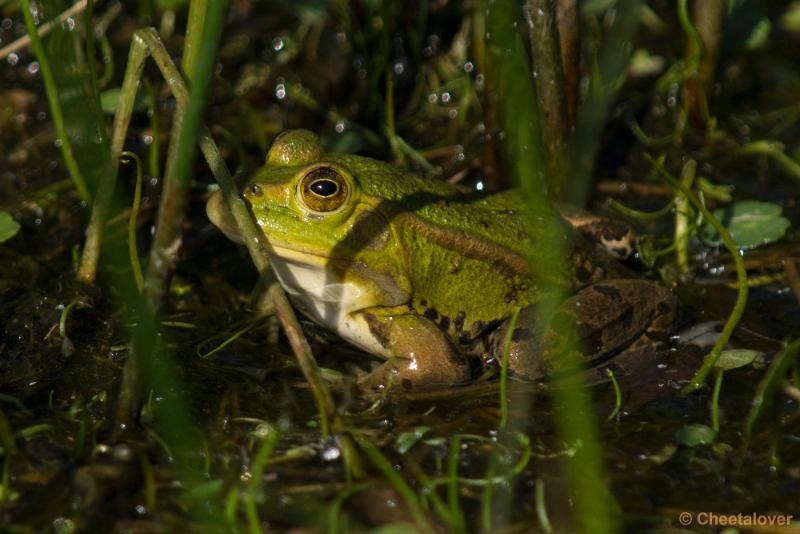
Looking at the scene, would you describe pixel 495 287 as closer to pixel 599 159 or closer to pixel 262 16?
pixel 599 159

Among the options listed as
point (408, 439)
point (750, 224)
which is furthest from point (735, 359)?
point (408, 439)

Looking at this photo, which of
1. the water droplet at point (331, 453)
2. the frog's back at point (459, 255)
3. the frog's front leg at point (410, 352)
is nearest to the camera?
A: the water droplet at point (331, 453)

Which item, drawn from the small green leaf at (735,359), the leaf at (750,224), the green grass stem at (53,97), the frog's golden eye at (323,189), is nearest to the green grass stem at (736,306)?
the small green leaf at (735,359)

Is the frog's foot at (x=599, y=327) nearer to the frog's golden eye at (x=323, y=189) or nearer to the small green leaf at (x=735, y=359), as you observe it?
the small green leaf at (x=735, y=359)

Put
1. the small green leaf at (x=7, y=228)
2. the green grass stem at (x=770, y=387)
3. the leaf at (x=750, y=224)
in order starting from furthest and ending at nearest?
the leaf at (x=750, y=224) → the small green leaf at (x=7, y=228) → the green grass stem at (x=770, y=387)

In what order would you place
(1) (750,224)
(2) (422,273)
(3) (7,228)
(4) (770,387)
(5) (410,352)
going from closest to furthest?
(4) (770,387)
(5) (410,352)
(2) (422,273)
(3) (7,228)
(1) (750,224)

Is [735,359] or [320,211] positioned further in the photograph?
[735,359]

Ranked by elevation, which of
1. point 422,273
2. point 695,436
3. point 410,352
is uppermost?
point 422,273

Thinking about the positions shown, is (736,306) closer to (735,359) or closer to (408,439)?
(735,359)
